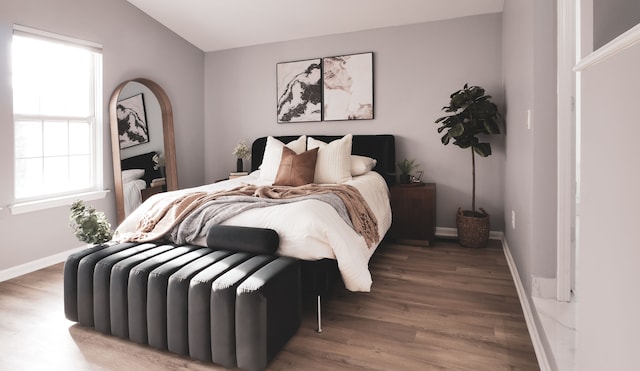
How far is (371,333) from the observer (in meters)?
2.05

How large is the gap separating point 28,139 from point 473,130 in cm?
410

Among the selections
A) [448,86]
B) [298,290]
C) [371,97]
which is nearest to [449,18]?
[448,86]

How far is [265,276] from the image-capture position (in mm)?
1762

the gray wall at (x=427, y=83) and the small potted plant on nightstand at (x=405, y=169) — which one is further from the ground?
the gray wall at (x=427, y=83)

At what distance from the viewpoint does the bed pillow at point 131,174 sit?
13.0 ft

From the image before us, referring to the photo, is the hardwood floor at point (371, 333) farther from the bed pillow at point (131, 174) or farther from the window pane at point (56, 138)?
the bed pillow at point (131, 174)

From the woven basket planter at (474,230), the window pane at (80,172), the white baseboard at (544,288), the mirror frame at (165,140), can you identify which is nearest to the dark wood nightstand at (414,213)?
the woven basket planter at (474,230)

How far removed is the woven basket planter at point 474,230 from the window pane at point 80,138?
3.92 meters

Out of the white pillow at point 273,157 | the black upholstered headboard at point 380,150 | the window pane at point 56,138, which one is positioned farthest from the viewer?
the black upholstered headboard at point 380,150

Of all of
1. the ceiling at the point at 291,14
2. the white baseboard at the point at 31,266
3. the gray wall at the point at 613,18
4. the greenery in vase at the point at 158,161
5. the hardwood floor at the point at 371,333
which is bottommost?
the hardwood floor at the point at 371,333

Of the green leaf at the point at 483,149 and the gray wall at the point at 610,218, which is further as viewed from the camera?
the green leaf at the point at 483,149

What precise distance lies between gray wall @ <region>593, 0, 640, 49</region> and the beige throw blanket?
68.6 inches

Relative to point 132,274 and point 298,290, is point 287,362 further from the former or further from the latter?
point 132,274

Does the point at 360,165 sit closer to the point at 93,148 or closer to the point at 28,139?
the point at 93,148
